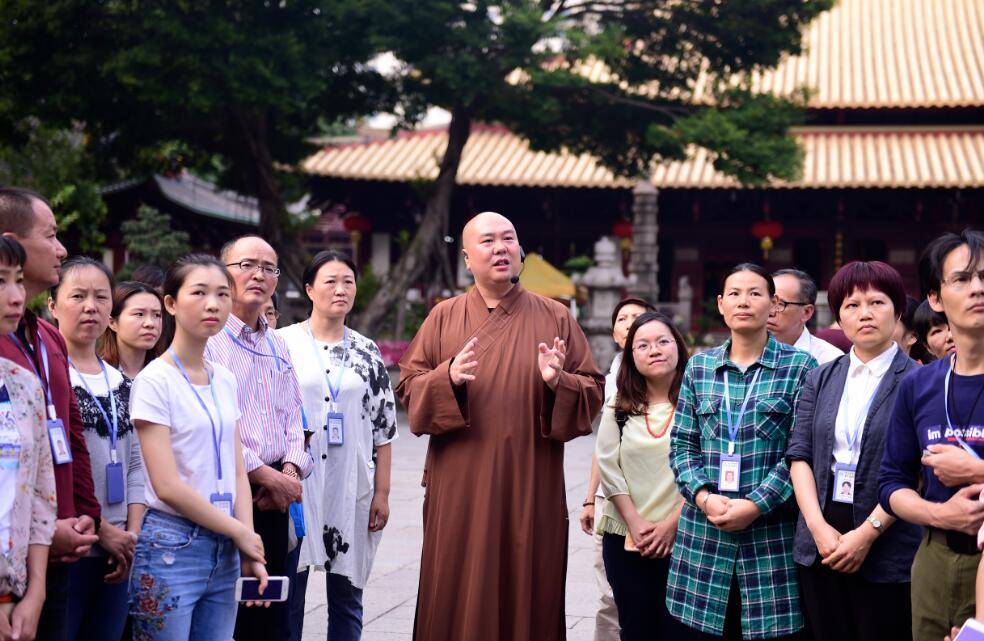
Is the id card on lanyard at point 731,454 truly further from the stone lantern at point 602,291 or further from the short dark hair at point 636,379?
the stone lantern at point 602,291

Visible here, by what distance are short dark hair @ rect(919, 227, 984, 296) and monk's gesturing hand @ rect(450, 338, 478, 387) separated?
1.49 metres

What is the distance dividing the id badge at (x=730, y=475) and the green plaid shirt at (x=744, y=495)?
0.02 meters

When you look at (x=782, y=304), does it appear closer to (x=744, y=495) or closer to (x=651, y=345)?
(x=651, y=345)

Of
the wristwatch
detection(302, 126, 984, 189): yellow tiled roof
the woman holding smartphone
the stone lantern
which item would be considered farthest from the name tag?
detection(302, 126, 984, 189): yellow tiled roof

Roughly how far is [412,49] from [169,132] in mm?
3520

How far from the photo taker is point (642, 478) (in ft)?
13.9

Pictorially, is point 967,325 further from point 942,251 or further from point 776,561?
point 776,561

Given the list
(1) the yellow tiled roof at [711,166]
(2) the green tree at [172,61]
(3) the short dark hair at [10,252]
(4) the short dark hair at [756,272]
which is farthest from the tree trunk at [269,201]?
(3) the short dark hair at [10,252]

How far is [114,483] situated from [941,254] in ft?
8.24

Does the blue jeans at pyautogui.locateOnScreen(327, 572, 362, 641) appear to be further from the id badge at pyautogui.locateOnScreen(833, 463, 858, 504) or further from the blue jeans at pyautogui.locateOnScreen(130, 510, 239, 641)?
the id badge at pyautogui.locateOnScreen(833, 463, 858, 504)

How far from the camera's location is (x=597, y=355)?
54.9 ft

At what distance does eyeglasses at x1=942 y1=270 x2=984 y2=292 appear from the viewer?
3.00m

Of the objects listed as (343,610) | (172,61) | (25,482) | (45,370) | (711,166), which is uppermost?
(711,166)

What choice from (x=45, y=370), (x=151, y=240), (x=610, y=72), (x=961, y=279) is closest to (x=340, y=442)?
(x=45, y=370)
